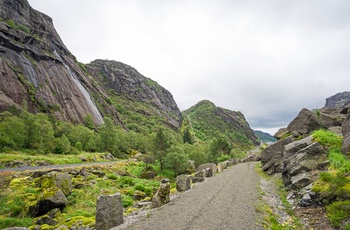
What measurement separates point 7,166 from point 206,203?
4193 cm

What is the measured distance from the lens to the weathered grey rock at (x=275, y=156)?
37300 mm

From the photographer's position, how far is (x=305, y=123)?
35938mm

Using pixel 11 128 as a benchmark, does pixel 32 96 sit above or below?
above

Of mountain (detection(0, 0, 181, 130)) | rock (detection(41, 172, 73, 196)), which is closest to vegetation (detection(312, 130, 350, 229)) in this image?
rock (detection(41, 172, 73, 196))

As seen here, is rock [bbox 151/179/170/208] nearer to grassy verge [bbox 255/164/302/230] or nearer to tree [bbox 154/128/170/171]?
grassy verge [bbox 255/164/302/230]

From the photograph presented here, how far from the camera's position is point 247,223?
14125 millimetres

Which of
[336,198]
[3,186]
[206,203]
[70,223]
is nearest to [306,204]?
[336,198]

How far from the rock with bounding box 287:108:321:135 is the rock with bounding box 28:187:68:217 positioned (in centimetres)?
3732

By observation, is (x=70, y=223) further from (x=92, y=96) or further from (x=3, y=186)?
(x=92, y=96)

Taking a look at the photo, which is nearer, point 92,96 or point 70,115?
point 70,115

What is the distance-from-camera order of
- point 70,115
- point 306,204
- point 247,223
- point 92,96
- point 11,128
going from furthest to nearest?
1. point 92,96
2. point 70,115
3. point 11,128
4. point 306,204
5. point 247,223

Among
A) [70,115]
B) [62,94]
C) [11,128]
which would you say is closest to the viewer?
[11,128]

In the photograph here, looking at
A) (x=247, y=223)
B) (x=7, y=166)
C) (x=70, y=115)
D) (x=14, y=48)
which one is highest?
(x=14, y=48)

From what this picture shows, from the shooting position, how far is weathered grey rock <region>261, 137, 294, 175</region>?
1469 inches
